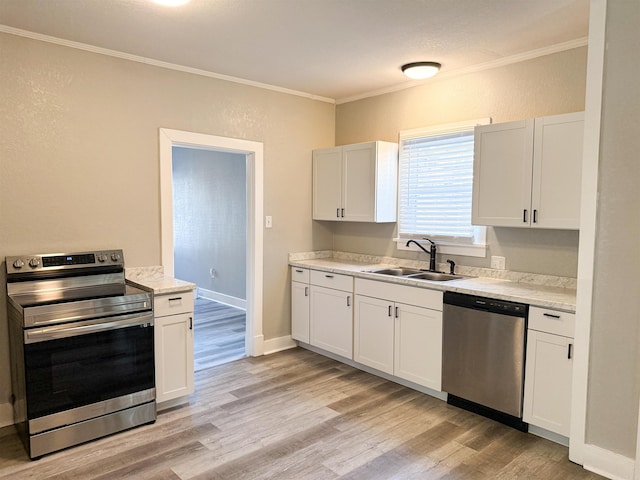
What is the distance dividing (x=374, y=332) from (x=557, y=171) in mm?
1810

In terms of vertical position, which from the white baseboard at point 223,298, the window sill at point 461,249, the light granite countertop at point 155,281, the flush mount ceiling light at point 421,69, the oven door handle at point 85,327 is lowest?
the white baseboard at point 223,298

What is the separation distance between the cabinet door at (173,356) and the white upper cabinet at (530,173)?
2260mm

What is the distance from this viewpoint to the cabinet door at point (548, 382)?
103 inches

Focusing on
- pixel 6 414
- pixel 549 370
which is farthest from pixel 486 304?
pixel 6 414

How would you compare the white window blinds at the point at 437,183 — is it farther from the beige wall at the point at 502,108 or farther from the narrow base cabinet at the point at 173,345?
the narrow base cabinet at the point at 173,345

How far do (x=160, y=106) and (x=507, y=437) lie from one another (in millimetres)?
3428

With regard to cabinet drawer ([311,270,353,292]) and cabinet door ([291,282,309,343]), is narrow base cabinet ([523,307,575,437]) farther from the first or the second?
cabinet door ([291,282,309,343])

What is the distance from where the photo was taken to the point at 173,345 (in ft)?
10.3

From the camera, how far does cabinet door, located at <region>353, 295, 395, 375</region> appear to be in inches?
142

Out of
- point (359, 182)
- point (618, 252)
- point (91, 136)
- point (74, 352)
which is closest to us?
point (618, 252)

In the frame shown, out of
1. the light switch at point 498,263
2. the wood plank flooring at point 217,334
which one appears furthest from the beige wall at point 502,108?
the wood plank flooring at point 217,334

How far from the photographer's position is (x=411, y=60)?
11.4 ft

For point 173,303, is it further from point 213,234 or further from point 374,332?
point 213,234

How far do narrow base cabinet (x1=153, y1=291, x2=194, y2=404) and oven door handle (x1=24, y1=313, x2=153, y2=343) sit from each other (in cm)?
14
